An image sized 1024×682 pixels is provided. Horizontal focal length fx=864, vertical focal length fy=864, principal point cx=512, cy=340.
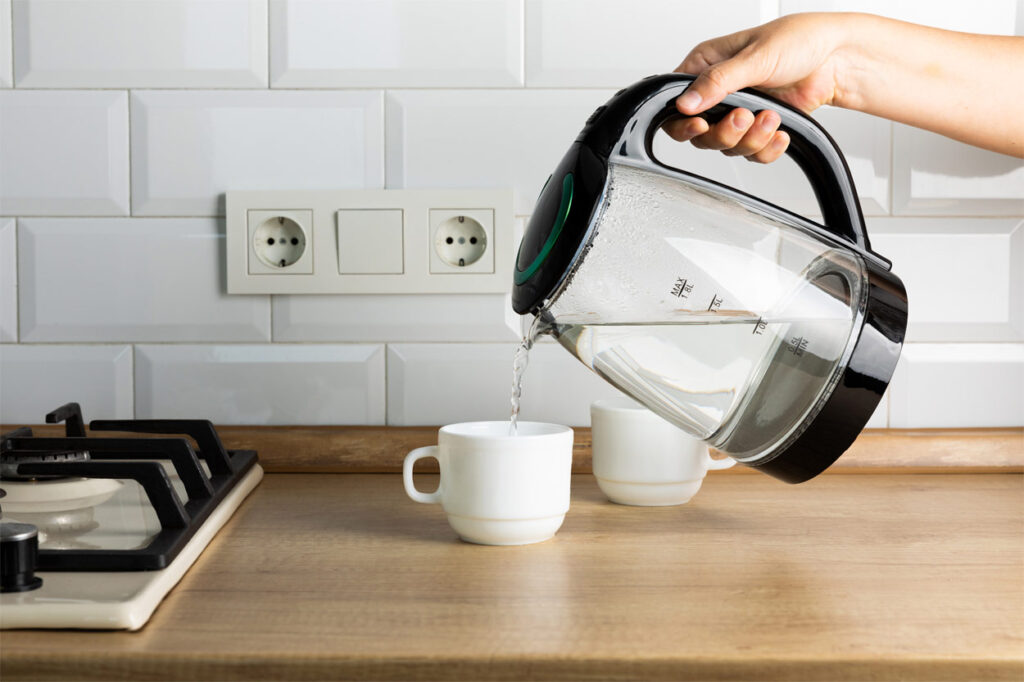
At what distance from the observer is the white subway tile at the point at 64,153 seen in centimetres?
89

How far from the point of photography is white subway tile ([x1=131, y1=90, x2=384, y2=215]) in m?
0.88

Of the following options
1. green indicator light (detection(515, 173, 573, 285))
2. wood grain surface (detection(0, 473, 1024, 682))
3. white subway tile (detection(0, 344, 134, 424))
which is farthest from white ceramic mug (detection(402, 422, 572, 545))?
white subway tile (detection(0, 344, 134, 424))

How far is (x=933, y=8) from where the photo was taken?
0.88 meters

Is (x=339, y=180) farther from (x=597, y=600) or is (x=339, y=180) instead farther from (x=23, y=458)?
(x=597, y=600)

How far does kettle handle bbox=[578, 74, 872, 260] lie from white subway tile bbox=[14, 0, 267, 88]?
0.48 meters

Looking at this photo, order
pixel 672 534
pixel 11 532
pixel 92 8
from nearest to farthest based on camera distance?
pixel 11 532 → pixel 672 534 → pixel 92 8

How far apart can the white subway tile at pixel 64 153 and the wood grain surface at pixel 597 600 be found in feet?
1.30

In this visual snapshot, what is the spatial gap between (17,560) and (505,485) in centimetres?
29

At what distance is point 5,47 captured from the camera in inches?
34.8

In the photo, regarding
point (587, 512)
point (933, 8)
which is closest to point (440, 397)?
point (587, 512)

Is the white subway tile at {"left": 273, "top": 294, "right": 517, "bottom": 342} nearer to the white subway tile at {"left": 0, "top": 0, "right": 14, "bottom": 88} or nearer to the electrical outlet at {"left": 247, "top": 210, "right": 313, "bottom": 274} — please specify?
the electrical outlet at {"left": 247, "top": 210, "right": 313, "bottom": 274}

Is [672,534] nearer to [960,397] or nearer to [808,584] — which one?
[808,584]

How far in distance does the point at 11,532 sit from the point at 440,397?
471 millimetres

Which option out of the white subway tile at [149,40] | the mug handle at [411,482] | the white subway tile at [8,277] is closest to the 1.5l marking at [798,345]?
the mug handle at [411,482]
